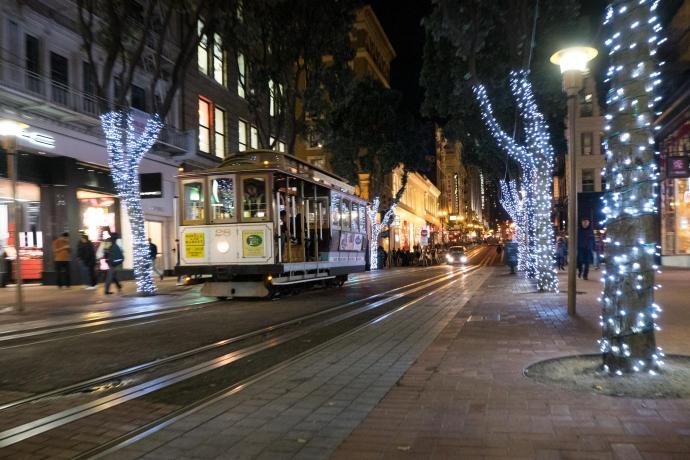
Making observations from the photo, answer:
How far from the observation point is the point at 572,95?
1058 centimetres

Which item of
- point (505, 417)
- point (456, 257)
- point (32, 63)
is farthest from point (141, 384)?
point (456, 257)

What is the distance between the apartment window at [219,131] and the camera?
29.6m

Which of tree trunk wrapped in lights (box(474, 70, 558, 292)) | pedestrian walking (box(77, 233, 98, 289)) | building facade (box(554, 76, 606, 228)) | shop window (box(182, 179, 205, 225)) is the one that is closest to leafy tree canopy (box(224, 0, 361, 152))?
shop window (box(182, 179, 205, 225))

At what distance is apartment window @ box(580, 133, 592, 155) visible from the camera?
47.2 m

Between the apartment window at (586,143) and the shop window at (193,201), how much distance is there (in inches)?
1541

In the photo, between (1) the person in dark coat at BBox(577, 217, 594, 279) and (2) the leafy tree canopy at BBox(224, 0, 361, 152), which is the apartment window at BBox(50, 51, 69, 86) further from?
(1) the person in dark coat at BBox(577, 217, 594, 279)

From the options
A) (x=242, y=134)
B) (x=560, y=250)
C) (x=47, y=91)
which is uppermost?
(x=242, y=134)

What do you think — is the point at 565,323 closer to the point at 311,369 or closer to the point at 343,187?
the point at 311,369

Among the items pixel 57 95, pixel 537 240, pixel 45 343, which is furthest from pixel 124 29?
pixel 537 240

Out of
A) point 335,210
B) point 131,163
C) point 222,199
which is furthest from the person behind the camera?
point 335,210

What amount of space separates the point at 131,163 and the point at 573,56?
12.3 meters

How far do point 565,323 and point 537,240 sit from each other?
230 inches

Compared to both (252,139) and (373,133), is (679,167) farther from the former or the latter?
(252,139)

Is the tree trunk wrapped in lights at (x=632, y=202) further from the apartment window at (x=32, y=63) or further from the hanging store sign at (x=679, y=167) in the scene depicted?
the apartment window at (x=32, y=63)
